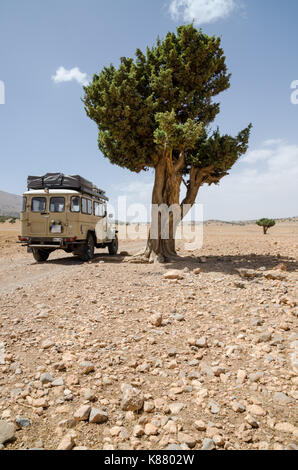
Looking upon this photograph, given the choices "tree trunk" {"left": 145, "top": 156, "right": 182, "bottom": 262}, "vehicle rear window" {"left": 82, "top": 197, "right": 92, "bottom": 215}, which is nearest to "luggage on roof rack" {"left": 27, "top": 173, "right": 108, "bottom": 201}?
"vehicle rear window" {"left": 82, "top": 197, "right": 92, "bottom": 215}

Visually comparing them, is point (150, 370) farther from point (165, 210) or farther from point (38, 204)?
point (38, 204)

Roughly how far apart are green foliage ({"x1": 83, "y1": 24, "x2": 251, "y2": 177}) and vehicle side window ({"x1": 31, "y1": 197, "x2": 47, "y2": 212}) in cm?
344

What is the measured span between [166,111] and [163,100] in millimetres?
1659

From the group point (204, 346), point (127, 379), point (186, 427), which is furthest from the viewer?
point (204, 346)

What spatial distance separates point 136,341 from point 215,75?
11782mm

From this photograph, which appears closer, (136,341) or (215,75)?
(136,341)

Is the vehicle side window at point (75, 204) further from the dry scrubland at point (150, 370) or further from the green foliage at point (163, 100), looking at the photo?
the dry scrubland at point (150, 370)

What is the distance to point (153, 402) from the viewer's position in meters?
2.71

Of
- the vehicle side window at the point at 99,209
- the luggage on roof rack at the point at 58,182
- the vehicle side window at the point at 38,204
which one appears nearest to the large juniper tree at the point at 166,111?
the luggage on roof rack at the point at 58,182

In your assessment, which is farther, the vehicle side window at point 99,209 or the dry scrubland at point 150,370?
the vehicle side window at point 99,209

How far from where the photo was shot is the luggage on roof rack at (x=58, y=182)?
11.7 metres
